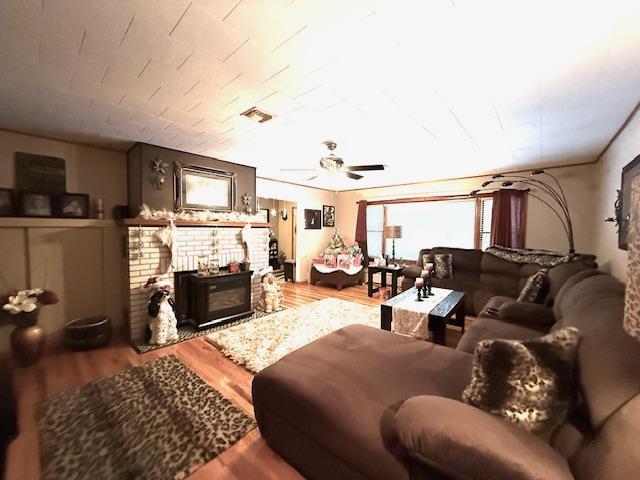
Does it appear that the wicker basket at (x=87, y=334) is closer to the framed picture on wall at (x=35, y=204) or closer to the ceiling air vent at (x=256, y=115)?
the framed picture on wall at (x=35, y=204)

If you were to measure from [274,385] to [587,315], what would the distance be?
168cm

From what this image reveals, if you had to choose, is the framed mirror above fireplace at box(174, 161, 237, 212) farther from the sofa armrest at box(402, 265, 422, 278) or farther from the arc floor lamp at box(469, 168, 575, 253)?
the arc floor lamp at box(469, 168, 575, 253)

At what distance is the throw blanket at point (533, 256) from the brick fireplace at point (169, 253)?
3756 mm

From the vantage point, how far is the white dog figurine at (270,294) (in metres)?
3.85

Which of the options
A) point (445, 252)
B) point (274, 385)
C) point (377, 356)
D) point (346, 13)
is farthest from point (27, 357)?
point (445, 252)

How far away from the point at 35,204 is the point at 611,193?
628 cm

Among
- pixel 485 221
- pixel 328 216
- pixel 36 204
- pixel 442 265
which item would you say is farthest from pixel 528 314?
pixel 36 204

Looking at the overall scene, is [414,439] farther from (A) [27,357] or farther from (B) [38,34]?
(A) [27,357]

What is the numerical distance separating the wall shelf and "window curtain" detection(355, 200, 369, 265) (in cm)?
462

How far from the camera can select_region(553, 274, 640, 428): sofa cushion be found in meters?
0.73

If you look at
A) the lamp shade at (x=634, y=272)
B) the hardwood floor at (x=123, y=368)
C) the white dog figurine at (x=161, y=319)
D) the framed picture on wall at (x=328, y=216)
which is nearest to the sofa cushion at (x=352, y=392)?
the hardwood floor at (x=123, y=368)

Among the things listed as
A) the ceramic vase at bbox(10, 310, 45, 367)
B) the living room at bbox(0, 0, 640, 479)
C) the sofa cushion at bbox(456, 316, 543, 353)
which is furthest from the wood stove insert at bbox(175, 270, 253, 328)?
the sofa cushion at bbox(456, 316, 543, 353)

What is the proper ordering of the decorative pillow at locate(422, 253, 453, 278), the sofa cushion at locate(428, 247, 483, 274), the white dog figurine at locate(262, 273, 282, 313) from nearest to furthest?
1. the white dog figurine at locate(262, 273, 282, 313)
2. the sofa cushion at locate(428, 247, 483, 274)
3. the decorative pillow at locate(422, 253, 453, 278)

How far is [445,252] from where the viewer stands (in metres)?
4.32
